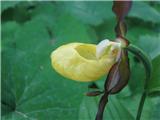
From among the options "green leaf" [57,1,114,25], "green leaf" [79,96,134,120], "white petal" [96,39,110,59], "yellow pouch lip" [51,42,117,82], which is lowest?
"green leaf" [57,1,114,25]

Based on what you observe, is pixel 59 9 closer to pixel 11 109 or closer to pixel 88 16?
pixel 88 16

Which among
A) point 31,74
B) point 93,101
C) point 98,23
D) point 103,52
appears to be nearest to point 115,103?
point 93,101

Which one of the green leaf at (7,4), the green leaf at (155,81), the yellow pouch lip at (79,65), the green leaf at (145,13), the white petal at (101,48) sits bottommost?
the green leaf at (145,13)

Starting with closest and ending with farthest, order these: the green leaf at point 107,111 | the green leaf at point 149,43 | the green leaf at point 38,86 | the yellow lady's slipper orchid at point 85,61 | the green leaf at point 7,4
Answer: the yellow lady's slipper orchid at point 85,61, the green leaf at point 107,111, the green leaf at point 38,86, the green leaf at point 149,43, the green leaf at point 7,4

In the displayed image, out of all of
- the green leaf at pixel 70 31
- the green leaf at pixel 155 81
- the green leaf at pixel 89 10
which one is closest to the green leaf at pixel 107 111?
the green leaf at pixel 155 81

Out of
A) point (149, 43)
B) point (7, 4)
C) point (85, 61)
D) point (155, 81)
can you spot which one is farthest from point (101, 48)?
point (7, 4)

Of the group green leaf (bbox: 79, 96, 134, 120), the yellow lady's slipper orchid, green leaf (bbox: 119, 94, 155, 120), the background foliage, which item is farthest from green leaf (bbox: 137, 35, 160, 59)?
the yellow lady's slipper orchid

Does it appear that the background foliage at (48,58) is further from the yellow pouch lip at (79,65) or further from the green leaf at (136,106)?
the yellow pouch lip at (79,65)

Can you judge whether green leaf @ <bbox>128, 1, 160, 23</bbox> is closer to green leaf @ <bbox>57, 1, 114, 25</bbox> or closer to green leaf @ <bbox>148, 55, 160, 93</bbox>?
green leaf @ <bbox>57, 1, 114, 25</bbox>
